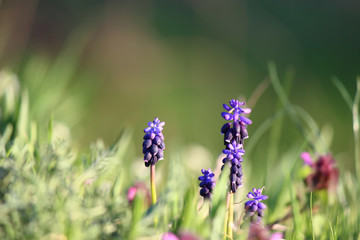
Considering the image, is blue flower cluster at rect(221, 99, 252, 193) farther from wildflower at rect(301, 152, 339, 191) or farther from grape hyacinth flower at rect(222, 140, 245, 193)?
wildflower at rect(301, 152, 339, 191)

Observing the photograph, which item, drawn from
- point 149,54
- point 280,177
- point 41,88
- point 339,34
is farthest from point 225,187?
point 339,34

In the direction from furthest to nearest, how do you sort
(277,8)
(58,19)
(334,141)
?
(277,8) → (58,19) → (334,141)

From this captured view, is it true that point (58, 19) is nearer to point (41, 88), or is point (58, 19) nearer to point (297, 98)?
point (297, 98)

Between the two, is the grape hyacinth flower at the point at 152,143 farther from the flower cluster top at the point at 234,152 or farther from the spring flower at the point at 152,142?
the flower cluster top at the point at 234,152

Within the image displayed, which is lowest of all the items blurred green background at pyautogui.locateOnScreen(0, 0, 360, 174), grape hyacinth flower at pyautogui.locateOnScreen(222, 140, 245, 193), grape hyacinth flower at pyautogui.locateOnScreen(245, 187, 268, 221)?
grape hyacinth flower at pyautogui.locateOnScreen(245, 187, 268, 221)

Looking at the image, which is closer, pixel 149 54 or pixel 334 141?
pixel 334 141

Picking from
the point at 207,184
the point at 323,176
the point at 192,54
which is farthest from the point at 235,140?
the point at 192,54

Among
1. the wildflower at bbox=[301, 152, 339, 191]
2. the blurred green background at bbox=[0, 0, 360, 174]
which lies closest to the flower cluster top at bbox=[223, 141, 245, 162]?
the wildflower at bbox=[301, 152, 339, 191]

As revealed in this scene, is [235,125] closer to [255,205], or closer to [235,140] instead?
[235,140]

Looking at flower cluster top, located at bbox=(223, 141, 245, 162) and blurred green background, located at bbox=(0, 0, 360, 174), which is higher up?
blurred green background, located at bbox=(0, 0, 360, 174)
